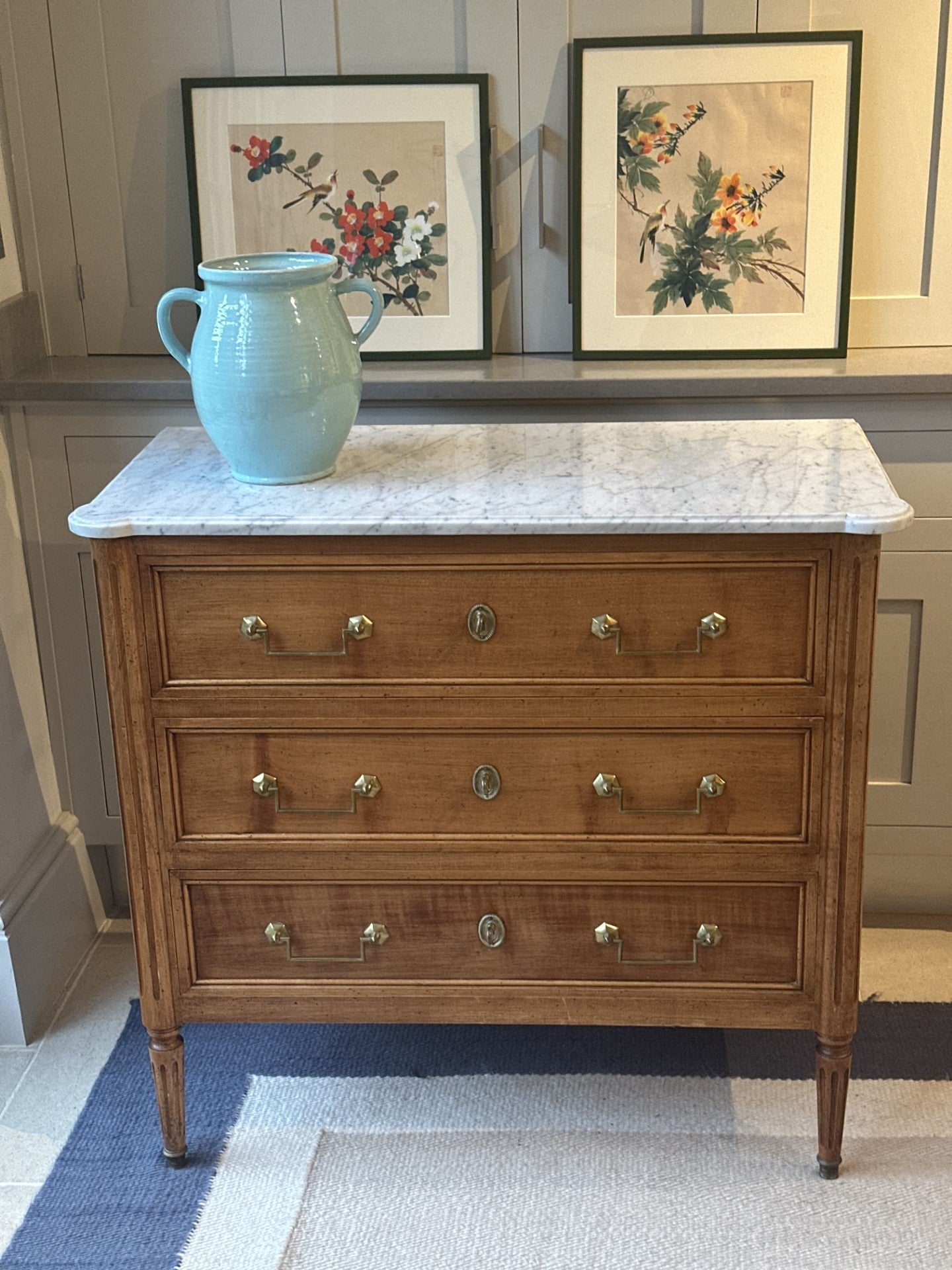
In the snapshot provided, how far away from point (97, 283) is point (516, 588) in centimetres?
113

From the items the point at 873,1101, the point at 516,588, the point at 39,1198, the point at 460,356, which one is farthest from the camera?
the point at 460,356

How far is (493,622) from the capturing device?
5.50ft

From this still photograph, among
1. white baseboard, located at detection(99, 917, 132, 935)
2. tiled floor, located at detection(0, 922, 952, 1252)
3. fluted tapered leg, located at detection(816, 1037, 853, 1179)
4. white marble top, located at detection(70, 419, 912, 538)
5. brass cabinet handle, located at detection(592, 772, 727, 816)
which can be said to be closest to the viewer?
white marble top, located at detection(70, 419, 912, 538)

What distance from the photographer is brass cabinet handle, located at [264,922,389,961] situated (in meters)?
1.82

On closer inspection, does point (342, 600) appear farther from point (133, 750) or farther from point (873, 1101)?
point (873, 1101)

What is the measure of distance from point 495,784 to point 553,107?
1166 mm

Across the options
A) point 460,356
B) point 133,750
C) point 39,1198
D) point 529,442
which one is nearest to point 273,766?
point 133,750

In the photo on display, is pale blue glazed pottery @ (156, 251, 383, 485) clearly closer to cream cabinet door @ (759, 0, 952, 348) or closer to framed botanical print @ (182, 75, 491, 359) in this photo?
framed botanical print @ (182, 75, 491, 359)

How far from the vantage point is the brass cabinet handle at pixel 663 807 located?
1.72 metres

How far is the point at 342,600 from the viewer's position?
1685 mm

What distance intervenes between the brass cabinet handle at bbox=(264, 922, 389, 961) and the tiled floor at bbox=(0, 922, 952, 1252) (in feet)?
1.55

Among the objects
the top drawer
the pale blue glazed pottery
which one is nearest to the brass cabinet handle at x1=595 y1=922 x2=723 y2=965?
the top drawer

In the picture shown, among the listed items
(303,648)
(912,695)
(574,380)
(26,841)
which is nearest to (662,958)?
(303,648)

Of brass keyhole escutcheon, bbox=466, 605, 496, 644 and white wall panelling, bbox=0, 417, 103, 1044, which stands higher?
brass keyhole escutcheon, bbox=466, 605, 496, 644
